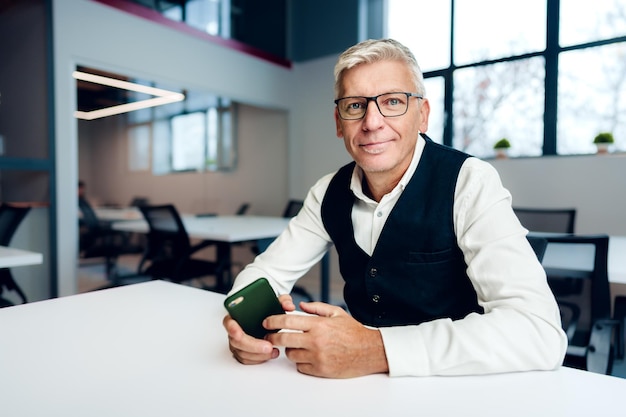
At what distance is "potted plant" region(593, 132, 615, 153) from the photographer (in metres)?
3.48

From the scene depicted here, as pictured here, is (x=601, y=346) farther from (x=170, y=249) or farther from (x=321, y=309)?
(x=170, y=249)

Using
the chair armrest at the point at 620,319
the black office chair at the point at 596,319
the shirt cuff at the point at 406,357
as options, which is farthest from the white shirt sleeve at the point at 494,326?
the chair armrest at the point at 620,319

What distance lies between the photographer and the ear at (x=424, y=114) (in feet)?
4.03

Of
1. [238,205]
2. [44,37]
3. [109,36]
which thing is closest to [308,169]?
[238,205]

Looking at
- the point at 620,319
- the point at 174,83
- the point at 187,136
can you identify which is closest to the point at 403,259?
the point at 620,319

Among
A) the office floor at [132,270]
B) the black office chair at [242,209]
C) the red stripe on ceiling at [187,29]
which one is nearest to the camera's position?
the office floor at [132,270]

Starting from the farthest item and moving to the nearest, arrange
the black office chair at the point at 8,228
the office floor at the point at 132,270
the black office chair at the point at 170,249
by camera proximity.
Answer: the office floor at the point at 132,270, the black office chair at the point at 170,249, the black office chair at the point at 8,228

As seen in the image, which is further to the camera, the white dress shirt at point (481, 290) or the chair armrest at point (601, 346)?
the chair armrest at point (601, 346)

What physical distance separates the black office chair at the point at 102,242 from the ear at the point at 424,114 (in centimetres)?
315

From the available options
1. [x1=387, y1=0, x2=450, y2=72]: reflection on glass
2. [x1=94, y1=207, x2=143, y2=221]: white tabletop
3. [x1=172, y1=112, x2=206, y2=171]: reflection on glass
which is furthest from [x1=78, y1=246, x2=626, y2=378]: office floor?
[x1=387, y1=0, x2=450, y2=72]: reflection on glass

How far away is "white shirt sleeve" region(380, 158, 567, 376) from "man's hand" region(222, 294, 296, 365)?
0.70 ft

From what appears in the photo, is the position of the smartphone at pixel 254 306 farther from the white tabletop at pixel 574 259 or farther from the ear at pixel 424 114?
the white tabletop at pixel 574 259

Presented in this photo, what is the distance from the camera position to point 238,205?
17.2 feet

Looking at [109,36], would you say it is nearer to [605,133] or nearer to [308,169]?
[308,169]
